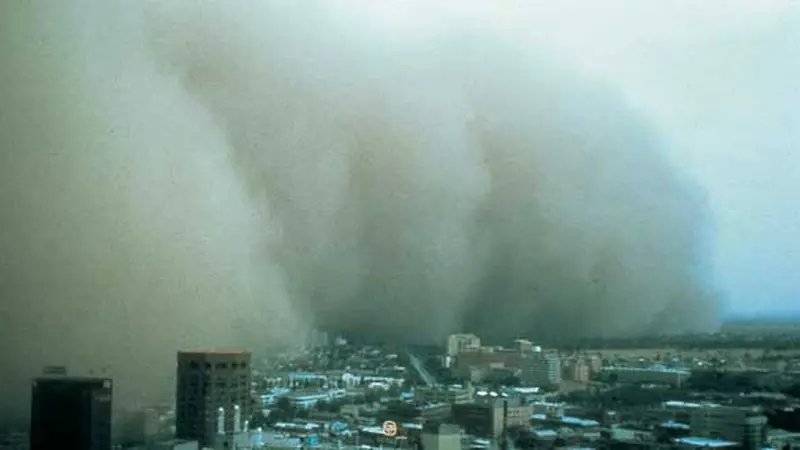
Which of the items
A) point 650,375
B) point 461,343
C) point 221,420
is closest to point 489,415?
point 461,343

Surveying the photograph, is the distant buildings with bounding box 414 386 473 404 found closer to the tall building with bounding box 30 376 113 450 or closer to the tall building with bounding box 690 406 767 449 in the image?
the tall building with bounding box 690 406 767 449

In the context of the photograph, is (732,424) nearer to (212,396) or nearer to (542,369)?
(542,369)

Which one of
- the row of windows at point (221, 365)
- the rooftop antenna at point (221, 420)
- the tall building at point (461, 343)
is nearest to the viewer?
the rooftop antenna at point (221, 420)

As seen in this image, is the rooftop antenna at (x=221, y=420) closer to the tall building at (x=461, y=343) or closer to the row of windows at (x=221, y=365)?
the row of windows at (x=221, y=365)

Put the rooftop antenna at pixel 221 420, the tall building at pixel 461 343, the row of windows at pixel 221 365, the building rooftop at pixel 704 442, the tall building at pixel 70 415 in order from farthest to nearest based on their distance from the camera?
the tall building at pixel 461 343 → the row of windows at pixel 221 365 → the rooftop antenna at pixel 221 420 → the tall building at pixel 70 415 → the building rooftop at pixel 704 442

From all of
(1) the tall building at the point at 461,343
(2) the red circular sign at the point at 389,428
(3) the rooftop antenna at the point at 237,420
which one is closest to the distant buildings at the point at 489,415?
(2) the red circular sign at the point at 389,428

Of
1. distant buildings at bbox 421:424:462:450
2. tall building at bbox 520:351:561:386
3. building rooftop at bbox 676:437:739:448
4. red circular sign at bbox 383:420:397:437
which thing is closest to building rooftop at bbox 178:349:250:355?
red circular sign at bbox 383:420:397:437
